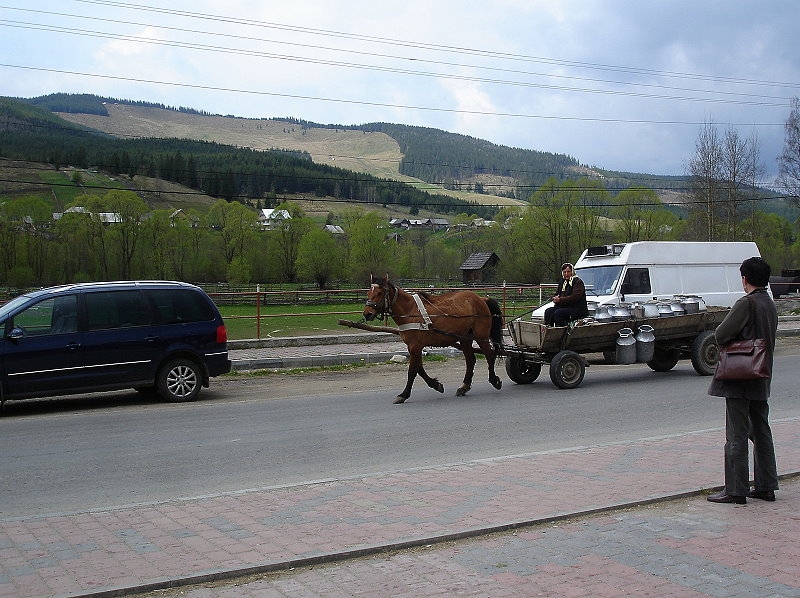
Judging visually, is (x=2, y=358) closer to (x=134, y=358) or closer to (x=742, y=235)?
(x=134, y=358)

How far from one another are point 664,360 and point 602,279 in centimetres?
245

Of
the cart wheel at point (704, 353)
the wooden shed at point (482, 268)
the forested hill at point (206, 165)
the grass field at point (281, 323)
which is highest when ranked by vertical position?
the forested hill at point (206, 165)

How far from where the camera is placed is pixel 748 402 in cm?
675

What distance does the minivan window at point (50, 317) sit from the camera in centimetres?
1300

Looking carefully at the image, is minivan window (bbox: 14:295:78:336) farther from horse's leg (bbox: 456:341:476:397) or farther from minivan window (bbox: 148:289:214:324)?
horse's leg (bbox: 456:341:476:397)

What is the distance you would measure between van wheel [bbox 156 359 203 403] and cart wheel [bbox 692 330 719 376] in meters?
9.77

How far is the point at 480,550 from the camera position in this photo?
18.5 feet

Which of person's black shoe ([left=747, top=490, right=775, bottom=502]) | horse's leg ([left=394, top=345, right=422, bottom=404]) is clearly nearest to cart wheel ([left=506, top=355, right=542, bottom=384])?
horse's leg ([left=394, top=345, right=422, bottom=404])

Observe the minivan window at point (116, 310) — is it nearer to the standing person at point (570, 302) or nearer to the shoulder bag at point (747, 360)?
the standing person at point (570, 302)

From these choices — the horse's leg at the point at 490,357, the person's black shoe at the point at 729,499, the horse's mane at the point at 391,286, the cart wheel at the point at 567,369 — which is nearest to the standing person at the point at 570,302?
the cart wheel at the point at 567,369

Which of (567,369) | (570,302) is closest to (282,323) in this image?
(570,302)

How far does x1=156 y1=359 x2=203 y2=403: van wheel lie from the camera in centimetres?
1396

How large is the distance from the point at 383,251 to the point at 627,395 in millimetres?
95002

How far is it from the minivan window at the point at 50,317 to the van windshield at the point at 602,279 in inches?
425
